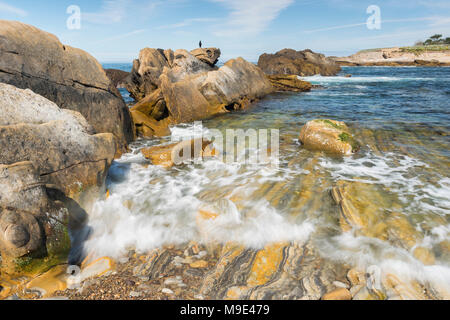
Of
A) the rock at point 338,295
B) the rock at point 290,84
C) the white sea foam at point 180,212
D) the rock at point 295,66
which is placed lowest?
the rock at point 338,295

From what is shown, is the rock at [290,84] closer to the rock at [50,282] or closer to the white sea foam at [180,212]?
the white sea foam at [180,212]

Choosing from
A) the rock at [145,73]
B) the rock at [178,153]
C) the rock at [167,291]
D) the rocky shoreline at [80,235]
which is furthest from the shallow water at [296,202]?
the rock at [145,73]

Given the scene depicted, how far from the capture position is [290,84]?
89.9 feet

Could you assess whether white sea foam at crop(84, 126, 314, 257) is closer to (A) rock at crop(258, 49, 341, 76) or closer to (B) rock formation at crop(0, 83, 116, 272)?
(B) rock formation at crop(0, 83, 116, 272)

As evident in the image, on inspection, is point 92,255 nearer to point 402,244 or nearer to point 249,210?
point 249,210

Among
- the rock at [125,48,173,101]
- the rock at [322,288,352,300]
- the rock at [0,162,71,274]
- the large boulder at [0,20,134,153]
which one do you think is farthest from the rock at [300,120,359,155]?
the rock at [125,48,173,101]

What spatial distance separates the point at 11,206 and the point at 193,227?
298 cm

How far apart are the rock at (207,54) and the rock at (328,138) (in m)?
20.3

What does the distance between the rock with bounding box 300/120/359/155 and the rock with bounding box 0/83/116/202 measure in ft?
22.6

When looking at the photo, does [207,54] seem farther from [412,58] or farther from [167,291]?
[412,58]

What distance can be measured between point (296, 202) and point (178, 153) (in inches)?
176

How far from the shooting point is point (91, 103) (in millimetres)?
8719

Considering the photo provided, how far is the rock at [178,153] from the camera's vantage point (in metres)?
8.47
